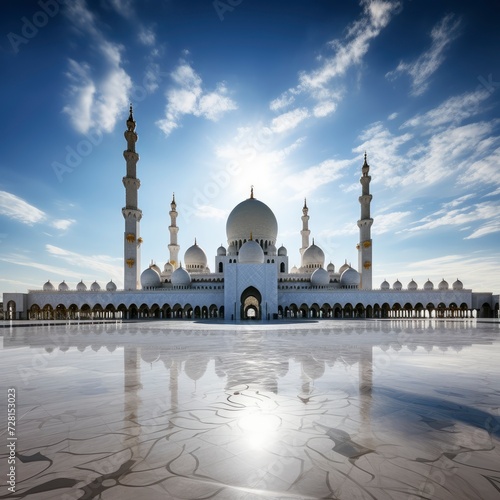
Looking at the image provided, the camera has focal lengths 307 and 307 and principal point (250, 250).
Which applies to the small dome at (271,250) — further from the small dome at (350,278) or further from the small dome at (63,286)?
the small dome at (63,286)

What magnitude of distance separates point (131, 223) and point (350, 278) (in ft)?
87.5

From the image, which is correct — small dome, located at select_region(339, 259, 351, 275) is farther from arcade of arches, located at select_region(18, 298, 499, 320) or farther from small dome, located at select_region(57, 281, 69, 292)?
small dome, located at select_region(57, 281, 69, 292)

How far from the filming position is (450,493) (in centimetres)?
212

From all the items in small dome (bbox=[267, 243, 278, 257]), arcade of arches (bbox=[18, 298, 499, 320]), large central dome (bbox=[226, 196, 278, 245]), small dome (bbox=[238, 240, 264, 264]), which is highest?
large central dome (bbox=[226, 196, 278, 245])

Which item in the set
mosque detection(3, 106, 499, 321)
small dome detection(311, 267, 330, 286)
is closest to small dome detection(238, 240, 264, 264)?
mosque detection(3, 106, 499, 321)

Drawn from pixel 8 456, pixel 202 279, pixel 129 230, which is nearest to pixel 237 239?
pixel 202 279

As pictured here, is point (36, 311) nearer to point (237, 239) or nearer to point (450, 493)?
point (237, 239)

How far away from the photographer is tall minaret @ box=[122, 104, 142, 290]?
115ft

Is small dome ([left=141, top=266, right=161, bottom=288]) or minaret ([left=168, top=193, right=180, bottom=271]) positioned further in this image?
minaret ([left=168, top=193, right=180, bottom=271])

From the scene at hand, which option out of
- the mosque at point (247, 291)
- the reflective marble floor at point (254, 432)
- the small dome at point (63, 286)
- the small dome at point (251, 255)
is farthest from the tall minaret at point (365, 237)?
the small dome at point (63, 286)

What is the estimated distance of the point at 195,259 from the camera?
139 feet

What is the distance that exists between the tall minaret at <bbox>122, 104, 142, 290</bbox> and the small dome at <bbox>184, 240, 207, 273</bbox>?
8031 mm

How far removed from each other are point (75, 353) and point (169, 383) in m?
4.99

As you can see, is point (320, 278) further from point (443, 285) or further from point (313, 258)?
point (443, 285)
